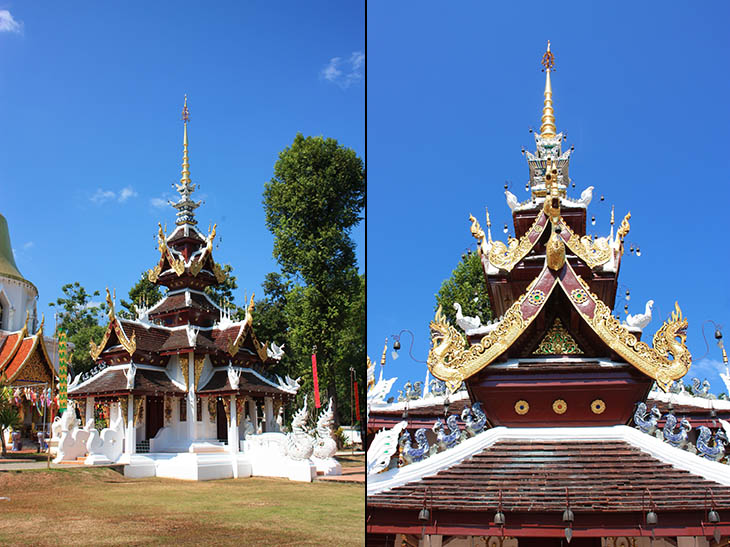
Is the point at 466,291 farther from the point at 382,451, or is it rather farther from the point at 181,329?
the point at 382,451

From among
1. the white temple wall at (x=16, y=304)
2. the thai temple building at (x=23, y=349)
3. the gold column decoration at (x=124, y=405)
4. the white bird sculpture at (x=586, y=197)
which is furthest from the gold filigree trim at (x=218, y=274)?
the white bird sculpture at (x=586, y=197)

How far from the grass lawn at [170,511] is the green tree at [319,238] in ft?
28.1

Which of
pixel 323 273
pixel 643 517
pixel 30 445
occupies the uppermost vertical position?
pixel 323 273

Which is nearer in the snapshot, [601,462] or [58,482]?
[601,462]

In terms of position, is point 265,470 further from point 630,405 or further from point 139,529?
point 630,405

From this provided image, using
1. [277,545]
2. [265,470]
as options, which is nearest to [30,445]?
[265,470]

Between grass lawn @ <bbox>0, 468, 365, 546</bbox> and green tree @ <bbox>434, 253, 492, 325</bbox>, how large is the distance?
986 centimetres

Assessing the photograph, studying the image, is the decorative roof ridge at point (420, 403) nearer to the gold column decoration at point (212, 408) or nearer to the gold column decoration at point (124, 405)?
the gold column decoration at point (124, 405)

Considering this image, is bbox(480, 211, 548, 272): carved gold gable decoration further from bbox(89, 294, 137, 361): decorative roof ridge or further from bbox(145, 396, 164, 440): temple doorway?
bbox(145, 396, 164, 440): temple doorway

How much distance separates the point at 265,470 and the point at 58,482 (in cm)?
487

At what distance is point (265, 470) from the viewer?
645 inches

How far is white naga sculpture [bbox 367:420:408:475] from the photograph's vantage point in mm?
5867

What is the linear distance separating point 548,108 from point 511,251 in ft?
12.2

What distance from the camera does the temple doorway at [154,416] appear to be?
17.7 metres
